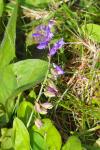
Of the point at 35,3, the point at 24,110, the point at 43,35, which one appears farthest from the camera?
the point at 35,3

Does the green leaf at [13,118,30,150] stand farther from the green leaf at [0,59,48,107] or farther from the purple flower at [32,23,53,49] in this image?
the purple flower at [32,23,53,49]

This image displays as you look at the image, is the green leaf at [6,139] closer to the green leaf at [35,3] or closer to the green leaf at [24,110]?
the green leaf at [24,110]

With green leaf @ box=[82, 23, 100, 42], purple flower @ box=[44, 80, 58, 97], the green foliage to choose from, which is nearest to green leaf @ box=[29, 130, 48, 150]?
the green foliage

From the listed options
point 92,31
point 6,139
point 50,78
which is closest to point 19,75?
point 50,78

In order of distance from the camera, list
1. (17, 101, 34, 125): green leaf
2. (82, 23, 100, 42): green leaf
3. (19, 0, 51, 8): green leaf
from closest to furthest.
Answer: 1. (17, 101, 34, 125): green leaf
2. (82, 23, 100, 42): green leaf
3. (19, 0, 51, 8): green leaf

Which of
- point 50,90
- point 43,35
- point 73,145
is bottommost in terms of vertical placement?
point 73,145

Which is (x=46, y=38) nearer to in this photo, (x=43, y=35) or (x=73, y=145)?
(x=43, y=35)

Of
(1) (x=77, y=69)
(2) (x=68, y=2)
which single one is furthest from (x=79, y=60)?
(2) (x=68, y=2)
